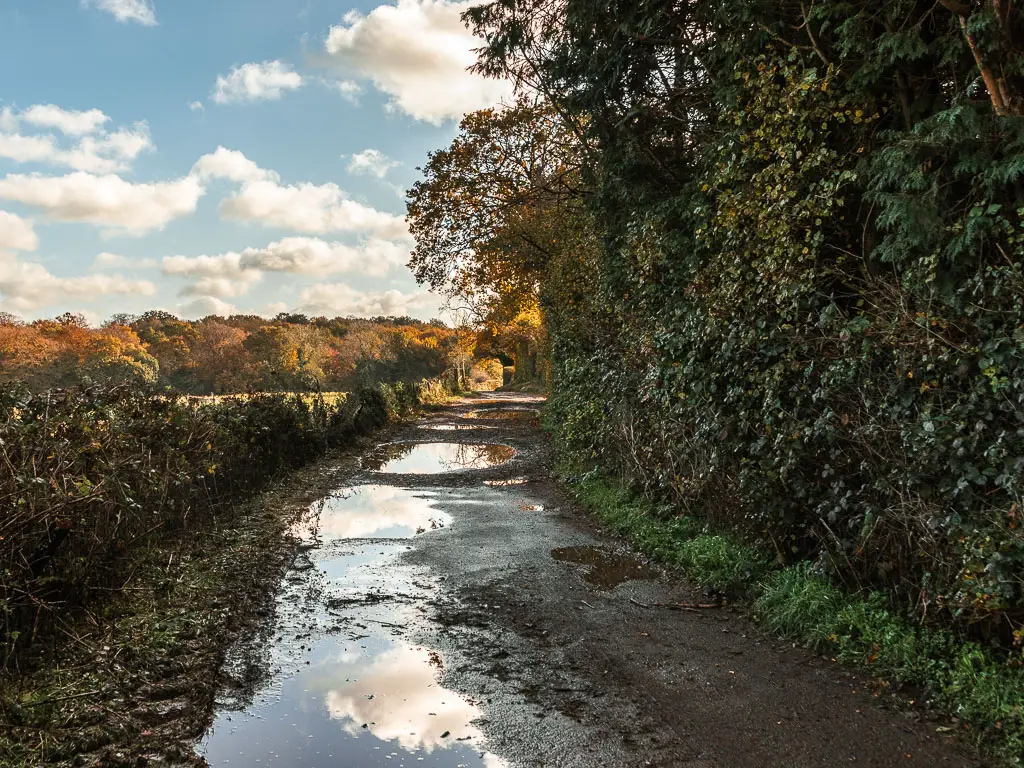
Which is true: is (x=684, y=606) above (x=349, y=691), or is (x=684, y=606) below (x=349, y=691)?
below

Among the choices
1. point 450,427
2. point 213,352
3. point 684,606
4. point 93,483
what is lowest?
point 684,606

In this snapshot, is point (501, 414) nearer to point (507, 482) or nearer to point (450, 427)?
point (450, 427)

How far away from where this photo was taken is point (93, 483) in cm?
643

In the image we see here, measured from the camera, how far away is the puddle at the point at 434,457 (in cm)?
1688

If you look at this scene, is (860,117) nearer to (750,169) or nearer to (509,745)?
(750,169)

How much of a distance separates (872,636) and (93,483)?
667cm

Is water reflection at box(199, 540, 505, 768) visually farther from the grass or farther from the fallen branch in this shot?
the grass

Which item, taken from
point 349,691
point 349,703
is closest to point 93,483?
point 349,691

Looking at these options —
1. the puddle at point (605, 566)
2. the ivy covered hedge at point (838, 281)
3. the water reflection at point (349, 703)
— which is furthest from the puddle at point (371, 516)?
the ivy covered hedge at point (838, 281)

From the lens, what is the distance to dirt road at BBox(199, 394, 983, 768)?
410 centimetres

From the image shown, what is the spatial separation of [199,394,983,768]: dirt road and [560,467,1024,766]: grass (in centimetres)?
20

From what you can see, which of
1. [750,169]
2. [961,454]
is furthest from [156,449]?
[961,454]

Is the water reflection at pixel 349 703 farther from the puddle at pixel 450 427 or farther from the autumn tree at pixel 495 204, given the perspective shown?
the puddle at pixel 450 427

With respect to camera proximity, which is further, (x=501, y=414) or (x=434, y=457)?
(x=501, y=414)
